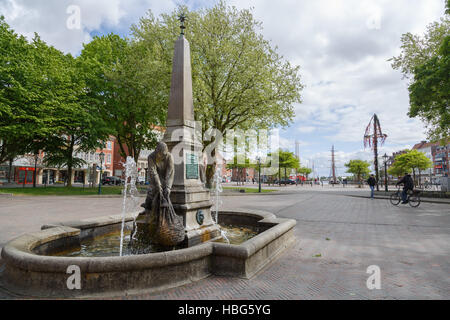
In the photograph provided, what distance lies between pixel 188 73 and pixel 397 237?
721cm

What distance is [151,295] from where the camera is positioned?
3.25m

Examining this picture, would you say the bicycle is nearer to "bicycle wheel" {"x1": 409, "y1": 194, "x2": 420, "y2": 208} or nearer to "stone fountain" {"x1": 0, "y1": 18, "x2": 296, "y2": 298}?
"bicycle wheel" {"x1": 409, "y1": 194, "x2": 420, "y2": 208}

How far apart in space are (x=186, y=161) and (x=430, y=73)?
19.2 m

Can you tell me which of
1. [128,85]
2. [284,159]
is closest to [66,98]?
[128,85]

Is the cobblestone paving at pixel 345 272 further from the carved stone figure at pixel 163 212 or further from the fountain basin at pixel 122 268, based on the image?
the carved stone figure at pixel 163 212

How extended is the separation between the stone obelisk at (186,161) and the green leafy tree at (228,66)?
12940mm

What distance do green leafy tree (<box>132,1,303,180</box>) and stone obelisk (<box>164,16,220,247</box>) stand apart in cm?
1294

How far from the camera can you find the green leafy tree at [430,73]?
15789 mm

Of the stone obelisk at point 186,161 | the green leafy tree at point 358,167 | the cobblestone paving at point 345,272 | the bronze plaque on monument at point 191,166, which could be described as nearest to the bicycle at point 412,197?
the cobblestone paving at point 345,272

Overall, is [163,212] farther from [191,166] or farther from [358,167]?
[358,167]

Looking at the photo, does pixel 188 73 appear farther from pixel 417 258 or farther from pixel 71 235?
pixel 417 258

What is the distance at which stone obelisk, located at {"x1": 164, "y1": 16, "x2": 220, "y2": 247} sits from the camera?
540cm

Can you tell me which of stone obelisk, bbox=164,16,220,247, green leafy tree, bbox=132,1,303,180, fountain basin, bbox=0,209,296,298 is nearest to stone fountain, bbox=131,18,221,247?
stone obelisk, bbox=164,16,220,247

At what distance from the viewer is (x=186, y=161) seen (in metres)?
5.90
